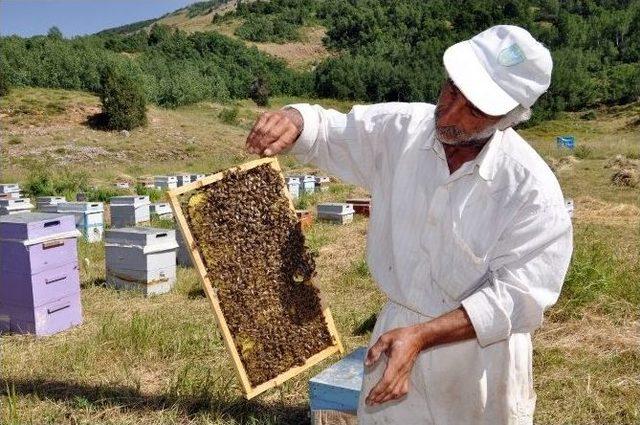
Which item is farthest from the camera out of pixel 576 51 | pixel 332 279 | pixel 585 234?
pixel 576 51

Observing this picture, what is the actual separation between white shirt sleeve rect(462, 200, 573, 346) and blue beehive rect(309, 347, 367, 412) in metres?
1.60

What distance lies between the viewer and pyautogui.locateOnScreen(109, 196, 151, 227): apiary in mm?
10234

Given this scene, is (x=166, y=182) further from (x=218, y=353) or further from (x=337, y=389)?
(x=337, y=389)

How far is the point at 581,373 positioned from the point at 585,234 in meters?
5.36

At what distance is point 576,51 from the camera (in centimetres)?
6769

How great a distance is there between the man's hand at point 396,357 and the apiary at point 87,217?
8.65 m

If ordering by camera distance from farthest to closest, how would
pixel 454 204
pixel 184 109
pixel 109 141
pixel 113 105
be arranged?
pixel 184 109 < pixel 113 105 < pixel 109 141 < pixel 454 204

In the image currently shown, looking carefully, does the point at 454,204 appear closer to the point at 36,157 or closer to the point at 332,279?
the point at 332,279

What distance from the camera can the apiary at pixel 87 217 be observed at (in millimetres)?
9641

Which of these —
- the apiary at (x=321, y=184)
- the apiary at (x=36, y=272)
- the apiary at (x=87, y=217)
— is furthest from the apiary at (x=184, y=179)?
the apiary at (x=36, y=272)

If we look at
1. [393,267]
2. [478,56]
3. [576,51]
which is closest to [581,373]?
[393,267]

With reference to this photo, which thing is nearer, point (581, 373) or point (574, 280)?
point (581, 373)

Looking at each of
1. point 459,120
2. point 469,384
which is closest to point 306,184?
point 469,384

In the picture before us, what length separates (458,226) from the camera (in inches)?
83.1
